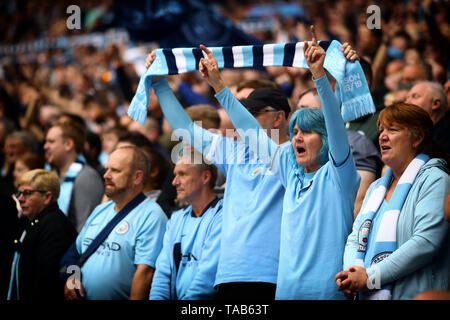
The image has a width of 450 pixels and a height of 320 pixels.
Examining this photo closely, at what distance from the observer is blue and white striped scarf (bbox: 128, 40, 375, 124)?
3.81 meters

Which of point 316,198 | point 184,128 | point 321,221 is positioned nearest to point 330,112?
point 316,198

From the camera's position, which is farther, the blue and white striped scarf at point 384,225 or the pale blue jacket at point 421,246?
the blue and white striped scarf at point 384,225

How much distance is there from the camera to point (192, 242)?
14.8 ft

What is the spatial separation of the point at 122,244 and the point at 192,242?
56cm

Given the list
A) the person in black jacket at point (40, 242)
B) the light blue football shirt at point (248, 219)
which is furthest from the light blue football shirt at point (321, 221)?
the person in black jacket at point (40, 242)

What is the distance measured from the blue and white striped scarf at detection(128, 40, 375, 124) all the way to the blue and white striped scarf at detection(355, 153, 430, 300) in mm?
445

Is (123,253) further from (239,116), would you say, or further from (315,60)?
(315,60)

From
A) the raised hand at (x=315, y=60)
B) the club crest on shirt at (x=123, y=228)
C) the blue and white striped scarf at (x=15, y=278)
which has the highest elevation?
the raised hand at (x=315, y=60)

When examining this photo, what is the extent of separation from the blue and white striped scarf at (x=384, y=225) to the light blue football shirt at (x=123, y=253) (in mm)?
1758

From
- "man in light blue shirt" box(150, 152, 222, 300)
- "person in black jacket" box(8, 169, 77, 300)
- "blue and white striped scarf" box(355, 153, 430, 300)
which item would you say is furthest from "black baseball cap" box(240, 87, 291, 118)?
"person in black jacket" box(8, 169, 77, 300)

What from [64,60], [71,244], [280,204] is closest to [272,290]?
[280,204]

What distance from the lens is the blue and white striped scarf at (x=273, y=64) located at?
3807mm

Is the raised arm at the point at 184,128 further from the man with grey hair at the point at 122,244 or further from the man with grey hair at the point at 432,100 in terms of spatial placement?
the man with grey hair at the point at 432,100

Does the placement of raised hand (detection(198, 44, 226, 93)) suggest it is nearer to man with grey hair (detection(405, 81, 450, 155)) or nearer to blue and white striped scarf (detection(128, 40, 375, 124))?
blue and white striped scarf (detection(128, 40, 375, 124))
